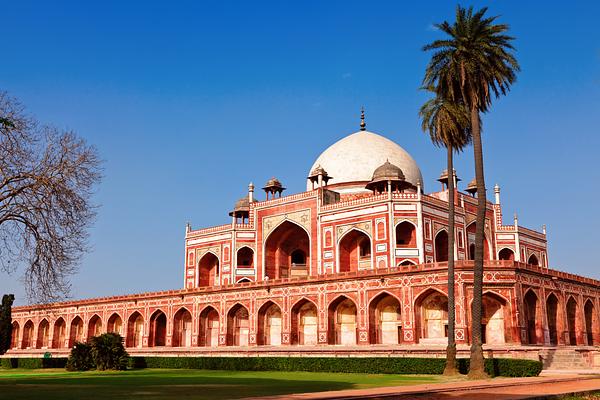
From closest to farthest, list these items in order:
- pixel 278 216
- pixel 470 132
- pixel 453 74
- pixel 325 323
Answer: pixel 453 74 → pixel 470 132 → pixel 325 323 → pixel 278 216

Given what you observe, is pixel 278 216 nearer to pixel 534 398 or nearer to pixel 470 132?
pixel 470 132

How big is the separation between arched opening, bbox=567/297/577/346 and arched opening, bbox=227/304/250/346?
720 inches

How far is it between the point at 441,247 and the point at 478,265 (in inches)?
834

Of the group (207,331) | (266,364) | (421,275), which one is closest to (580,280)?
(421,275)

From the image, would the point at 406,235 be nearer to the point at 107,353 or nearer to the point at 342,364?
the point at 342,364

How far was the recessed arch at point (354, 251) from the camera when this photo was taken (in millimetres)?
40250

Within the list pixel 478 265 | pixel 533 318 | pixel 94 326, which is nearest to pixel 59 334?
pixel 94 326

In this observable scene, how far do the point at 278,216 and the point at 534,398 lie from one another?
107ft

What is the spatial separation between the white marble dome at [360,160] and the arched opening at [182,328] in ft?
46.5

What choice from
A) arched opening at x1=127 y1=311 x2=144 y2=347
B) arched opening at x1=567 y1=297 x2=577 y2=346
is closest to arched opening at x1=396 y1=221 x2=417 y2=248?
arched opening at x1=567 y1=297 x2=577 y2=346

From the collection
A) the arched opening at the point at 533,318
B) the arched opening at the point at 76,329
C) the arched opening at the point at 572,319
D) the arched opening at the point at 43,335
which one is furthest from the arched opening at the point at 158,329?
the arched opening at the point at 572,319

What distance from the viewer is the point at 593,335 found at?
119ft

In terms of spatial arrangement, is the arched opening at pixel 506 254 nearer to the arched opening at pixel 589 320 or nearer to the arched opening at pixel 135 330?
the arched opening at pixel 589 320

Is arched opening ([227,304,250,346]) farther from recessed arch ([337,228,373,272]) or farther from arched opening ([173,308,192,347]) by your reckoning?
recessed arch ([337,228,373,272])
